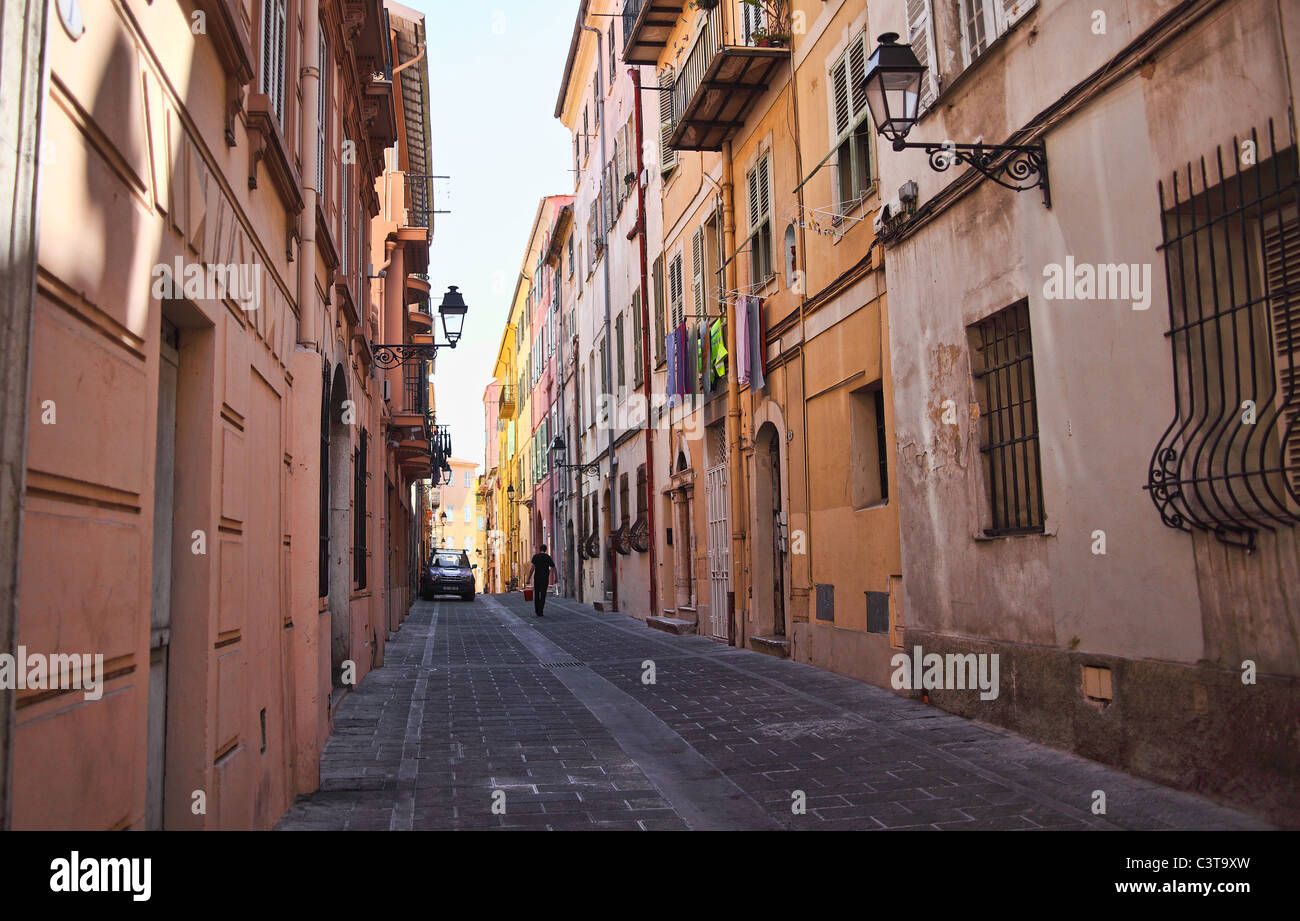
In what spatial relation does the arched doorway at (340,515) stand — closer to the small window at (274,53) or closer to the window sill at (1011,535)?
the small window at (274,53)

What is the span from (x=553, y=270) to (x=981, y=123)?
3034cm

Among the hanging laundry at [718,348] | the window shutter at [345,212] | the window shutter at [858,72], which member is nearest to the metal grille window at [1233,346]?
the window shutter at [858,72]

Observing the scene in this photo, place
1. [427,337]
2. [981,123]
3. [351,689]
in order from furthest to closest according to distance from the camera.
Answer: [427,337] < [351,689] < [981,123]

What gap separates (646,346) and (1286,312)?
654 inches

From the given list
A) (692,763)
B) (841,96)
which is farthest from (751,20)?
(692,763)

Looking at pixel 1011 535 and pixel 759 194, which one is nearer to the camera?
pixel 1011 535

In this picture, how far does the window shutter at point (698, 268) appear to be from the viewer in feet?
58.0

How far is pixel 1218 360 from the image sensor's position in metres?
5.98

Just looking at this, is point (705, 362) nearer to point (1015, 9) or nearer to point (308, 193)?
point (1015, 9)

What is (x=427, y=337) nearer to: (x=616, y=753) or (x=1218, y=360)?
(x=616, y=753)

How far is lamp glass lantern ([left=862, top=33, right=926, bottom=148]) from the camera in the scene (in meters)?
7.80

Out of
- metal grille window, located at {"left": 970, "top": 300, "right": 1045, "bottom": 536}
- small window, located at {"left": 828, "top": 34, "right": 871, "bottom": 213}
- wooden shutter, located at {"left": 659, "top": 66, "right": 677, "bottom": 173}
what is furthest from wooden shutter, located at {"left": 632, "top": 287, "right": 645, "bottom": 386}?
metal grille window, located at {"left": 970, "top": 300, "right": 1045, "bottom": 536}

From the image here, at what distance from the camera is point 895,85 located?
7.85 meters
